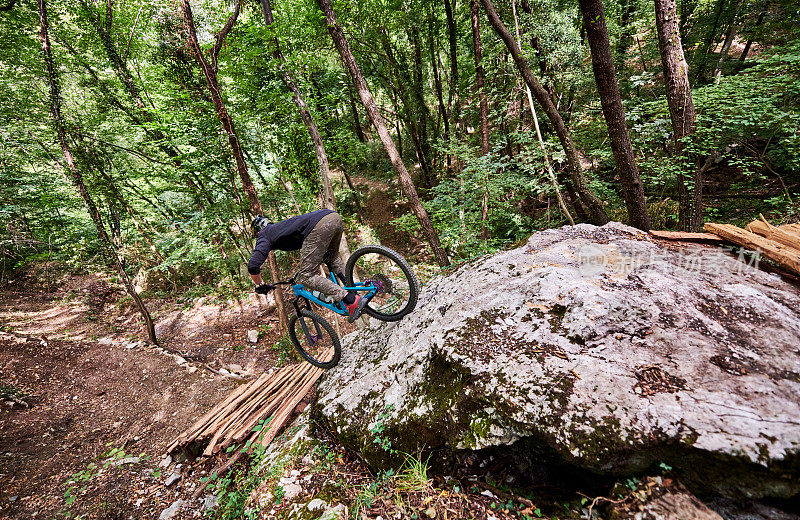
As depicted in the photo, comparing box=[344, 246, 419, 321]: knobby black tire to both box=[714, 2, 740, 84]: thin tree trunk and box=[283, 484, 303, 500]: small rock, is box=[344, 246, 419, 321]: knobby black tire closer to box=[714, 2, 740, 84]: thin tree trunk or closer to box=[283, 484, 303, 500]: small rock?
box=[283, 484, 303, 500]: small rock

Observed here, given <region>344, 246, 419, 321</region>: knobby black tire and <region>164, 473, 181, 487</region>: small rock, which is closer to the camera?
<region>344, 246, 419, 321</region>: knobby black tire

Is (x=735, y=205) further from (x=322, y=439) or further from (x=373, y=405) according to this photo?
(x=322, y=439)

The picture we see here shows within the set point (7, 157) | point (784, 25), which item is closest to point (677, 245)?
point (784, 25)

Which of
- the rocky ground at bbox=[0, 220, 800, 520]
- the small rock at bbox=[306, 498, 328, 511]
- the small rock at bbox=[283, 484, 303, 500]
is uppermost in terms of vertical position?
the rocky ground at bbox=[0, 220, 800, 520]

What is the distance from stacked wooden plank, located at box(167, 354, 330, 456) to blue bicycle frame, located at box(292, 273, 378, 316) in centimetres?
179

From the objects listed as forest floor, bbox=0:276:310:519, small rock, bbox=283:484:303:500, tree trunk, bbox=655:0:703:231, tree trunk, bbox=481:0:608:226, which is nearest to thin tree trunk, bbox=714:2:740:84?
tree trunk, bbox=655:0:703:231

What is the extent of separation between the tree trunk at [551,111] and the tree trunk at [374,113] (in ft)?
9.03

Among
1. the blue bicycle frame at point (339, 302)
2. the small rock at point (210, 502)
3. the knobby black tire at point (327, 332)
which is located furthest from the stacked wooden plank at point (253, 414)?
the blue bicycle frame at point (339, 302)

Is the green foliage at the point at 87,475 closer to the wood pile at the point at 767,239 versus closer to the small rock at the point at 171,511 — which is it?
the small rock at the point at 171,511

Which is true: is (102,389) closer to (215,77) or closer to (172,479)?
(172,479)

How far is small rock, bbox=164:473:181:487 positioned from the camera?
4.13 metres

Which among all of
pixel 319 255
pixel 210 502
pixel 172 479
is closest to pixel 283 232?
pixel 319 255

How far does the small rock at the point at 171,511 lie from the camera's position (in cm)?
361

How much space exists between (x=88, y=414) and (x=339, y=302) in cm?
711
